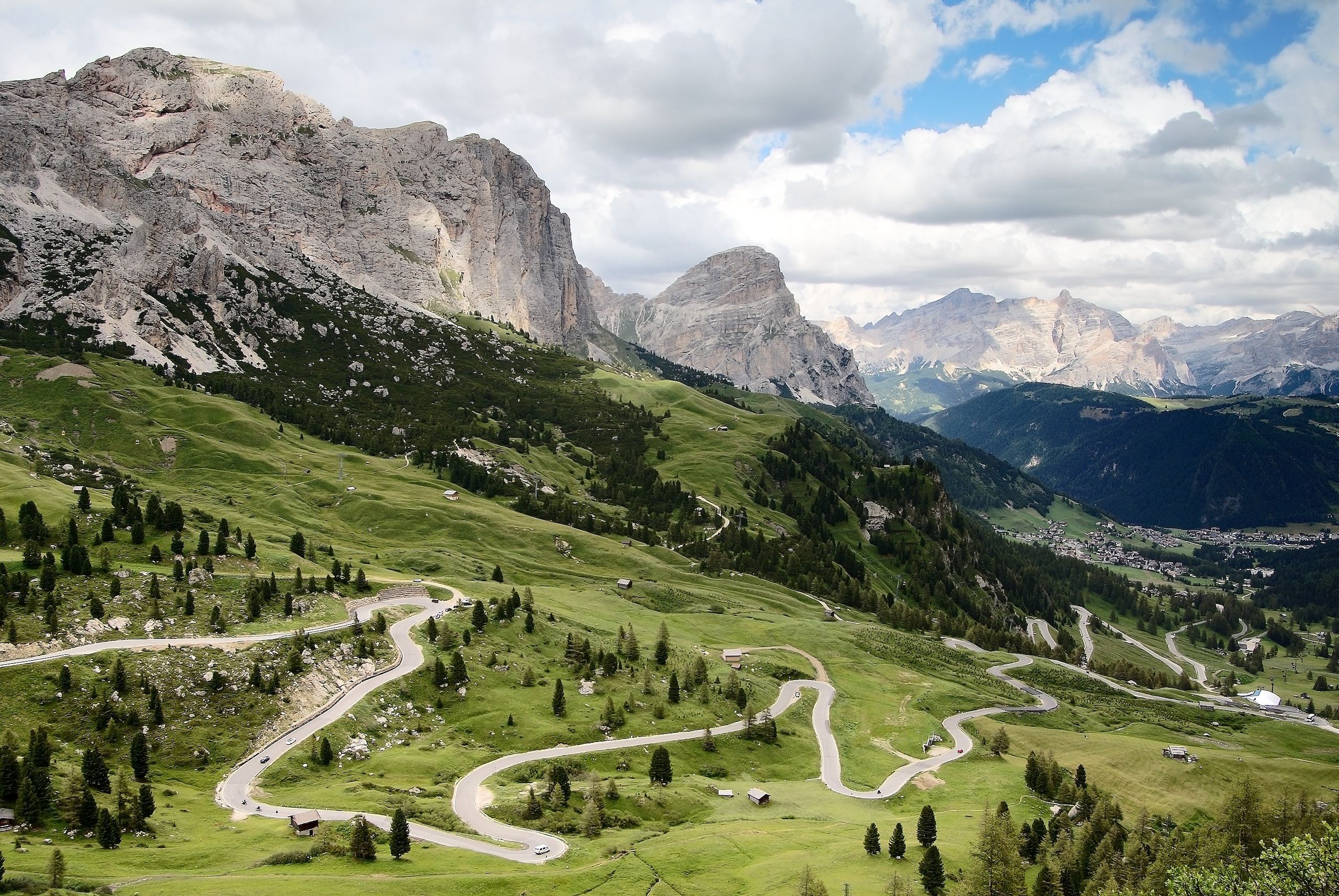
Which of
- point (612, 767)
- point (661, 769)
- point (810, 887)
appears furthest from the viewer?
point (612, 767)

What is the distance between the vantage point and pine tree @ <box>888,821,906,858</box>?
8019 centimetres

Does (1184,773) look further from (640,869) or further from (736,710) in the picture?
(640,869)

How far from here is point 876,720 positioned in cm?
13775

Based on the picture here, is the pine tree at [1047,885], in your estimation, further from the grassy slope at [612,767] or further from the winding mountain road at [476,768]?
the winding mountain road at [476,768]

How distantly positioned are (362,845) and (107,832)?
18963mm

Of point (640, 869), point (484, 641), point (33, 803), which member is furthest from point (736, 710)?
point (33, 803)

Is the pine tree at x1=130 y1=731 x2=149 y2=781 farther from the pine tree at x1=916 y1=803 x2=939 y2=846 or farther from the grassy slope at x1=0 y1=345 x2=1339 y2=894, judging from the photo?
the pine tree at x1=916 y1=803 x2=939 y2=846

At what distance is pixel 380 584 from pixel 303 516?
61583 millimetres

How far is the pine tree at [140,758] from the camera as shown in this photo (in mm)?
78625

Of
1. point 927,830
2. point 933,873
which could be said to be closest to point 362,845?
point 933,873

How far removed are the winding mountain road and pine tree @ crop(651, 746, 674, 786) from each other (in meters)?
8.58

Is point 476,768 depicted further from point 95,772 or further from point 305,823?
point 95,772

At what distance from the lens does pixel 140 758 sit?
258 feet

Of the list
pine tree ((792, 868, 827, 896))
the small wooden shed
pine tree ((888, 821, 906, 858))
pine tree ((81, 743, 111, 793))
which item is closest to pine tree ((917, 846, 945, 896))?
pine tree ((888, 821, 906, 858))
